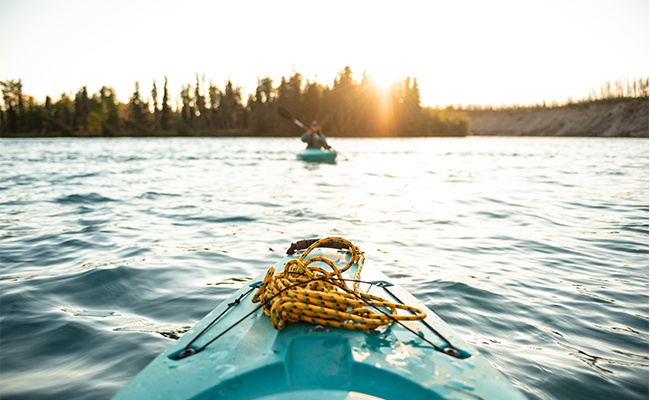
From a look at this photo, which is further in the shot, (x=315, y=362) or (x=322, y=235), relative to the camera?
(x=322, y=235)

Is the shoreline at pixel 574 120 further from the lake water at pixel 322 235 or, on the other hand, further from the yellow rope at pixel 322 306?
the yellow rope at pixel 322 306

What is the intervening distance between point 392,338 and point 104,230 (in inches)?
224

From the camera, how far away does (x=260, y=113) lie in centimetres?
6562

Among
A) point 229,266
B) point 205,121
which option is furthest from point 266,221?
point 205,121

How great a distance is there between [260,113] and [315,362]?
218 ft

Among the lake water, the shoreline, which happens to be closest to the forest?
the shoreline

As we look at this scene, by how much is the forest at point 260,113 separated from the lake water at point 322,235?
56.9 m

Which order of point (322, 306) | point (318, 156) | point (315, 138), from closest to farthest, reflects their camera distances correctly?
point (322, 306) < point (318, 156) < point (315, 138)

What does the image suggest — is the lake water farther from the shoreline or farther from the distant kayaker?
the shoreline

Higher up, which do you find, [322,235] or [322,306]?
[322,306]

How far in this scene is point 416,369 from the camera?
5.53 ft

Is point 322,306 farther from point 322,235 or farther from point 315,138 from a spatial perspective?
point 315,138

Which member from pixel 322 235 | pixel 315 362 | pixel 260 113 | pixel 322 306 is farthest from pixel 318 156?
pixel 260 113

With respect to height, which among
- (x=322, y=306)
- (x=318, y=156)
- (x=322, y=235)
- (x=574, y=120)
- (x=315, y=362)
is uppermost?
(x=574, y=120)
